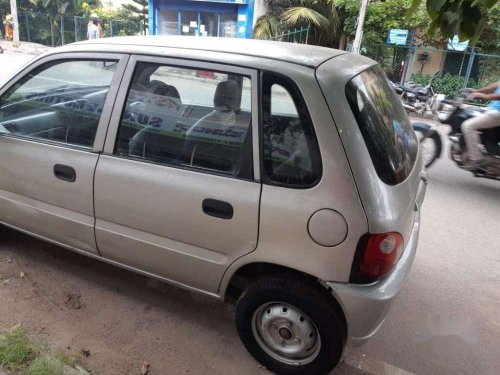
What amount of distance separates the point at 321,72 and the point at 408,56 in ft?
44.0

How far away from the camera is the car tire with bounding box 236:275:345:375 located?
2236 mm

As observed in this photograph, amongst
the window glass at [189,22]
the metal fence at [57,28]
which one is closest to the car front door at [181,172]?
the window glass at [189,22]

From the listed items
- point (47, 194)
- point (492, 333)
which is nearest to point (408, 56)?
point (492, 333)

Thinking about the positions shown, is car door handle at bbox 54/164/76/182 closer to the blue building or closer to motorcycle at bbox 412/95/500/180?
motorcycle at bbox 412/95/500/180

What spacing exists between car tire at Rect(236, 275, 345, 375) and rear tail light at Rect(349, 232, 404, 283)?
9.4 inches

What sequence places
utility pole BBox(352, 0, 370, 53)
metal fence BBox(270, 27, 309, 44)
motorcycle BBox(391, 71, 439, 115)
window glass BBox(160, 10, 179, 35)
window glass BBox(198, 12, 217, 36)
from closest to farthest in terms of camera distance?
1. motorcycle BBox(391, 71, 439, 115)
2. utility pole BBox(352, 0, 370, 53)
3. metal fence BBox(270, 27, 309, 44)
4. window glass BBox(198, 12, 217, 36)
5. window glass BBox(160, 10, 179, 35)

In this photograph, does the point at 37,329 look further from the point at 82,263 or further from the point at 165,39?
the point at 165,39

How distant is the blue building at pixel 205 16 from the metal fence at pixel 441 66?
6.27 meters

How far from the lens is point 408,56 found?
14.2 m

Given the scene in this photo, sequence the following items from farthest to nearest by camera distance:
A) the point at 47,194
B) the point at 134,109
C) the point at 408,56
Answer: the point at 408,56 → the point at 47,194 → the point at 134,109

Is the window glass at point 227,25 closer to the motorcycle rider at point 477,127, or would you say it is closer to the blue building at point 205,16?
the blue building at point 205,16

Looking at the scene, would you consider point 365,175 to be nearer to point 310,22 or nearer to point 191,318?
point 191,318

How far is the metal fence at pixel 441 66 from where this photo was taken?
1338cm

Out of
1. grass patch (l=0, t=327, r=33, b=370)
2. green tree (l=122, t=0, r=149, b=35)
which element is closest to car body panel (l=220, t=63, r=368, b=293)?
grass patch (l=0, t=327, r=33, b=370)
